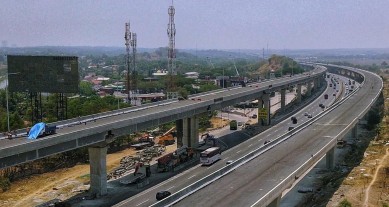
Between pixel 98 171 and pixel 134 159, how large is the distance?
20.8m

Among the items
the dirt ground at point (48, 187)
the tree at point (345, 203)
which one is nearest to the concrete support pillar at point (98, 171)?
the dirt ground at point (48, 187)

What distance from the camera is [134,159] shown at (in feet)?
269

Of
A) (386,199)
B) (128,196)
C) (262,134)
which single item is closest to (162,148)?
(262,134)

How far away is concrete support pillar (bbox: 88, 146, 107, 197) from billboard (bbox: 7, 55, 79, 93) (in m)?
18.3

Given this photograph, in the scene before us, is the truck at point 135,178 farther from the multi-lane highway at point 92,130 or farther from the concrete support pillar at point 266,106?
the concrete support pillar at point 266,106

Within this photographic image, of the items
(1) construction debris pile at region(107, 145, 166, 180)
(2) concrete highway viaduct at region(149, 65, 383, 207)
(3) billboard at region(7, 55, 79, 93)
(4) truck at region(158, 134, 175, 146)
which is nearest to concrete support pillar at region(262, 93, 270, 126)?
(4) truck at region(158, 134, 175, 146)

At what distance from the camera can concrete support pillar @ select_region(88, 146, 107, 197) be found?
61.4m

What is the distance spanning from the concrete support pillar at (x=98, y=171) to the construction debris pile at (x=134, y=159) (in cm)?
878

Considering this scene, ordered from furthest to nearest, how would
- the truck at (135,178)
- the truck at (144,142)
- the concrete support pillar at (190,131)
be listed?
the truck at (144,142)
the concrete support pillar at (190,131)
the truck at (135,178)

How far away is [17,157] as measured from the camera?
49062 mm

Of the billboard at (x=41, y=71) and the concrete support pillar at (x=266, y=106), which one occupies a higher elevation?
the billboard at (x=41, y=71)

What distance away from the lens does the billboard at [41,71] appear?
252 feet

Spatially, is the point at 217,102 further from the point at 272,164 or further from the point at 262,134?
the point at 272,164

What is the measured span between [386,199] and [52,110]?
8149 centimetres
